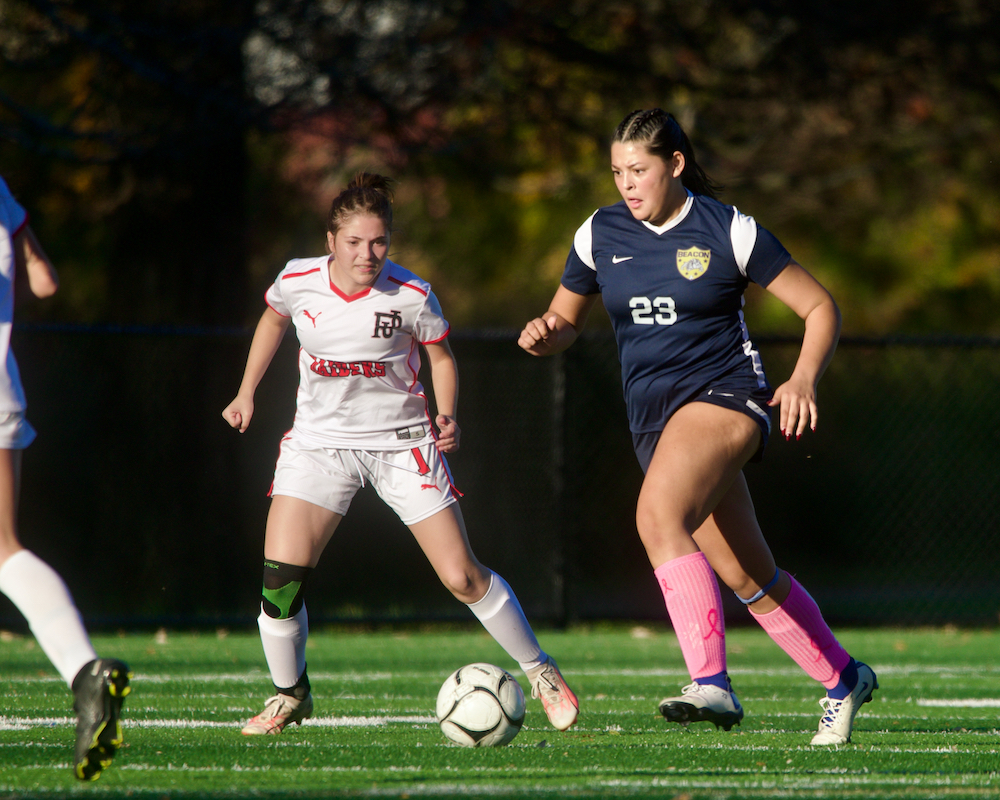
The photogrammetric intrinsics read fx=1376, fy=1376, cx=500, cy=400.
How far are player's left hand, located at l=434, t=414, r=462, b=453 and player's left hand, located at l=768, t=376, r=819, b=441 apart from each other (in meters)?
1.17

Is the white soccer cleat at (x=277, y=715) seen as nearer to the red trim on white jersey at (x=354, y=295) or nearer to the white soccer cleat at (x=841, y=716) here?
the red trim on white jersey at (x=354, y=295)

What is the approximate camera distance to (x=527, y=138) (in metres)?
15.4

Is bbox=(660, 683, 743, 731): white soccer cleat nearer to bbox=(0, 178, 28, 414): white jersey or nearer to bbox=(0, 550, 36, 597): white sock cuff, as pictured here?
bbox=(0, 550, 36, 597): white sock cuff

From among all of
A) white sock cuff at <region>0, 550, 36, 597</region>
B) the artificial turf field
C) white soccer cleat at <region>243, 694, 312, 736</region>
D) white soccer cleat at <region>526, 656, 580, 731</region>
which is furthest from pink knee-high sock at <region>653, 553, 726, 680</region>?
white sock cuff at <region>0, 550, 36, 597</region>

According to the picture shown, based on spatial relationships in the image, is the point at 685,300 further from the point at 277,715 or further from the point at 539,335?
the point at 277,715

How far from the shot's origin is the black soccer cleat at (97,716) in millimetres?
3506

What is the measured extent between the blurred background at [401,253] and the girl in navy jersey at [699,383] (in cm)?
496

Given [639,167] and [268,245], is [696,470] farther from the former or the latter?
[268,245]

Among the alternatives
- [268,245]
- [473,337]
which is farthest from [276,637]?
[268,245]

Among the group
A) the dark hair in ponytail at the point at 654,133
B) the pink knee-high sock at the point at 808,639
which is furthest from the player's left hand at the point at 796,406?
the dark hair in ponytail at the point at 654,133

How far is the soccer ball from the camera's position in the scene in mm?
4621

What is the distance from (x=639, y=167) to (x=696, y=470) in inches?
41.0

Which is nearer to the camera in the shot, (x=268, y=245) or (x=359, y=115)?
(x=359, y=115)

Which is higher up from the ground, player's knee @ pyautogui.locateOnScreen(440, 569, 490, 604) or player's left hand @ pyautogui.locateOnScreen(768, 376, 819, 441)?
player's left hand @ pyautogui.locateOnScreen(768, 376, 819, 441)
